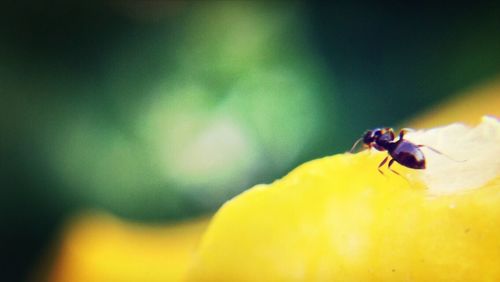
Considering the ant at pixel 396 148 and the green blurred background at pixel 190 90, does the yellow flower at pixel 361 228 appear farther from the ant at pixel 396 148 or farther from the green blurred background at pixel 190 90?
the green blurred background at pixel 190 90

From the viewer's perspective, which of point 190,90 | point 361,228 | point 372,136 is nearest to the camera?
point 361,228

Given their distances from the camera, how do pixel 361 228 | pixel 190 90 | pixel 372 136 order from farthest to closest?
pixel 190 90 < pixel 372 136 < pixel 361 228

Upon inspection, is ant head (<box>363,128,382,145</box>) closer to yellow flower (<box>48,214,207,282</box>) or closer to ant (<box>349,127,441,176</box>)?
ant (<box>349,127,441,176</box>)

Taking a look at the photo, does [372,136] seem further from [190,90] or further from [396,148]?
[190,90]

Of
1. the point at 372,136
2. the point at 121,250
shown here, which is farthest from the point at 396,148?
the point at 121,250

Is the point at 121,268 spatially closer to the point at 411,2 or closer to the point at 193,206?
the point at 193,206

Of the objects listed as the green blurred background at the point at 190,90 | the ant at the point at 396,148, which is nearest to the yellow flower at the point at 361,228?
the ant at the point at 396,148

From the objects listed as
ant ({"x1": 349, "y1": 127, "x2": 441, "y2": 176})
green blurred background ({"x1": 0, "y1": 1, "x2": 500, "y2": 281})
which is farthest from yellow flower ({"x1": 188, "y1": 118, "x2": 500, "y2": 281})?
green blurred background ({"x1": 0, "y1": 1, "x2": 500, "y2": 281})
